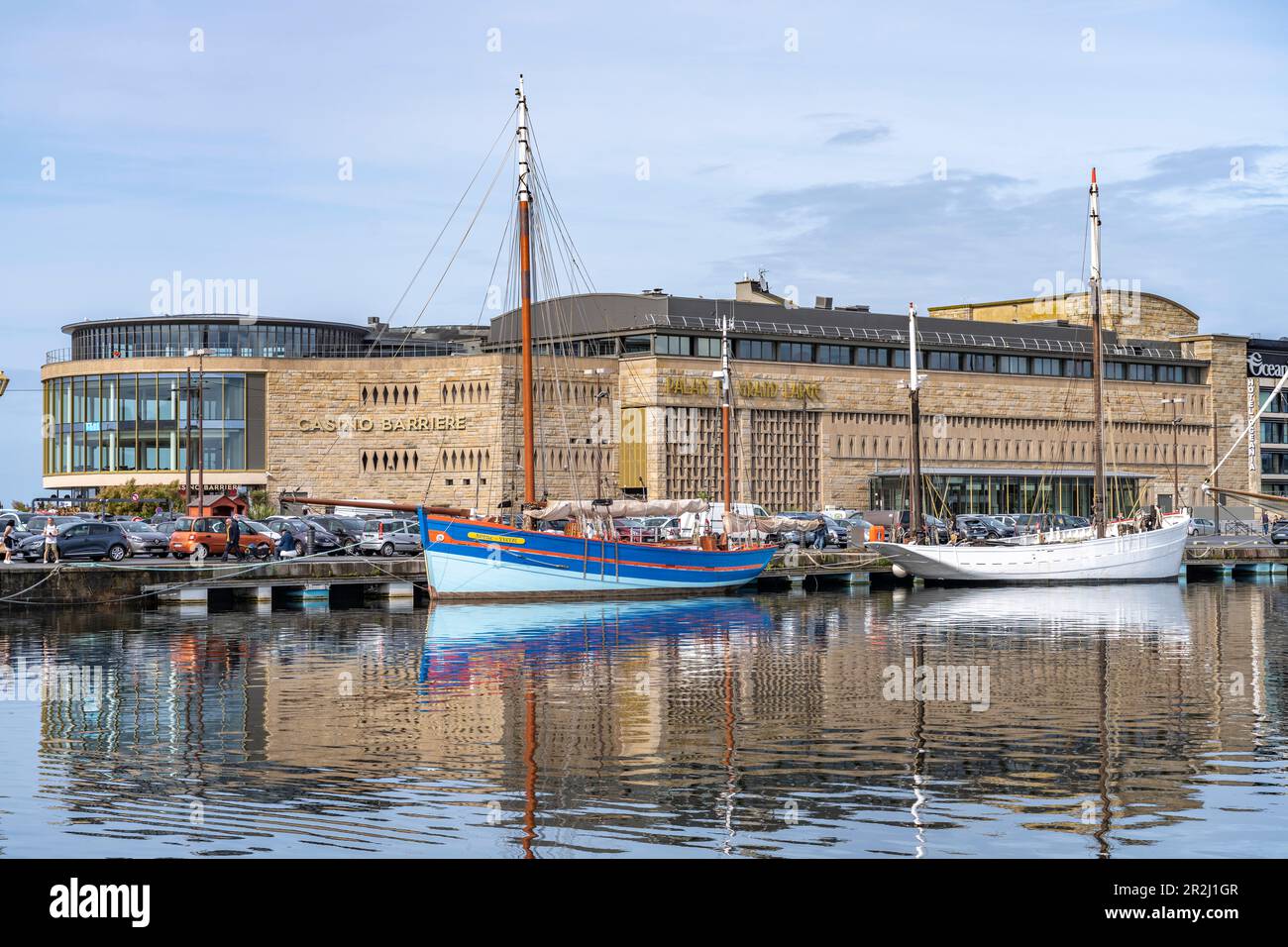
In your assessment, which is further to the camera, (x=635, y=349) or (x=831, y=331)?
(x=831, y=331)

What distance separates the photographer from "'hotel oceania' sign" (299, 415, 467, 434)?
106438mm

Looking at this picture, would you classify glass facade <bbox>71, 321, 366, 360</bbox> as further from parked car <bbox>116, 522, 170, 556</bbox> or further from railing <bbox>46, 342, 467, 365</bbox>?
parked car <bbox>116, 522, 170, 556</bbox>

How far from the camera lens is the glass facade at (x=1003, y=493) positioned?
122125 millimetres

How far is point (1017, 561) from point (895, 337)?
53.4 m

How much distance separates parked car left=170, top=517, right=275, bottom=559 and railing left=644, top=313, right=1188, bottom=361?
4906 centimetres

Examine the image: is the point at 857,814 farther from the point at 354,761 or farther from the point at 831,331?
the point at 831,331

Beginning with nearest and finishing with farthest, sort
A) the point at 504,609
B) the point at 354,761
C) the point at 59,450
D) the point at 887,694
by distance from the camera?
the point at 354,761 < the point at 887,694 < the point at 504,609 < the point at 59,450

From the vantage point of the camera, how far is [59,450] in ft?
390

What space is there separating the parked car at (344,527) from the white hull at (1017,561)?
24.2m

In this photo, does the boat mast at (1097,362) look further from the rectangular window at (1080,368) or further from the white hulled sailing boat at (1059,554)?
the rectangular window at (1080,368)

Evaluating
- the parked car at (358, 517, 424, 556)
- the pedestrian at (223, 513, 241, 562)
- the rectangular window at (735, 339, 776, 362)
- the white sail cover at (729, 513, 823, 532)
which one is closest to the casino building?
the rectangular window at (735, 339, 776, 362)

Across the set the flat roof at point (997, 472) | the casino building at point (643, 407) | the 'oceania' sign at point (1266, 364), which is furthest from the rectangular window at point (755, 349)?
the 'oceania' sign at point (1266, 364)

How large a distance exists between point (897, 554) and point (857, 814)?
54.9 metres
